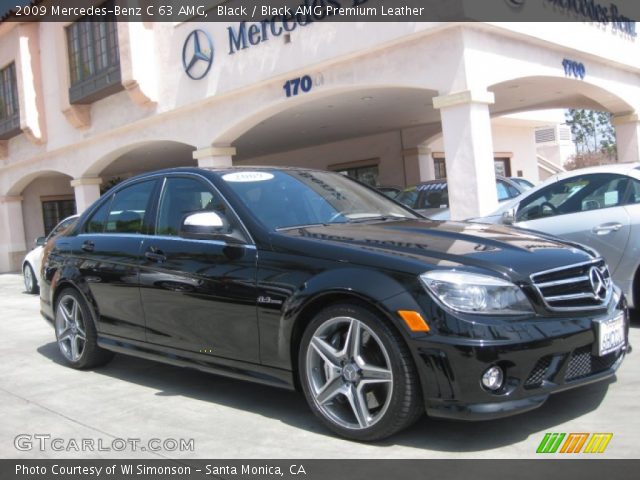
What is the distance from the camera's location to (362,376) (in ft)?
12.1

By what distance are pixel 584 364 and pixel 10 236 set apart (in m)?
22.7

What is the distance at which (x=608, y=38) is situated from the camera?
47.8 feet

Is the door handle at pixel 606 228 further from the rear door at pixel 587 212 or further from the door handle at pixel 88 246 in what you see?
the door handle at pixel 88 246

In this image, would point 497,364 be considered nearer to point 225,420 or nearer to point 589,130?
point 225,420

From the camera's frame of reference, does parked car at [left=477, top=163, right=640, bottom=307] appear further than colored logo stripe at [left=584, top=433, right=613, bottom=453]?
Yes

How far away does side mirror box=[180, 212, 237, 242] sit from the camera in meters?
4.30

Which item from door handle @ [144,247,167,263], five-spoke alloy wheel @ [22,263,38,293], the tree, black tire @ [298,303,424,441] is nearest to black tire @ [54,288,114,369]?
door handle @ [144,247,167,263]

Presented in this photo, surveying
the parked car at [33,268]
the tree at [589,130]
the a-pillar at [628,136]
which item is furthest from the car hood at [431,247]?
the tree at [589,130]

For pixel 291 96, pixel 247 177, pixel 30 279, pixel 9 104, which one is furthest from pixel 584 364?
pixel 9 104

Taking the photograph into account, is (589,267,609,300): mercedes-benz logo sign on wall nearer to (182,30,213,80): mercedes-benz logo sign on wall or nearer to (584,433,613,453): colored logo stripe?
(584,433,613,453): colored logo stripe

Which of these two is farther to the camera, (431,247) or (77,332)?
(77,332)

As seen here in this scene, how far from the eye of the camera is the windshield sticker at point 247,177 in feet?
15.5

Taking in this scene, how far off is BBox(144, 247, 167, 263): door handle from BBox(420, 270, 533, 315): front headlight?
7.01 ft
